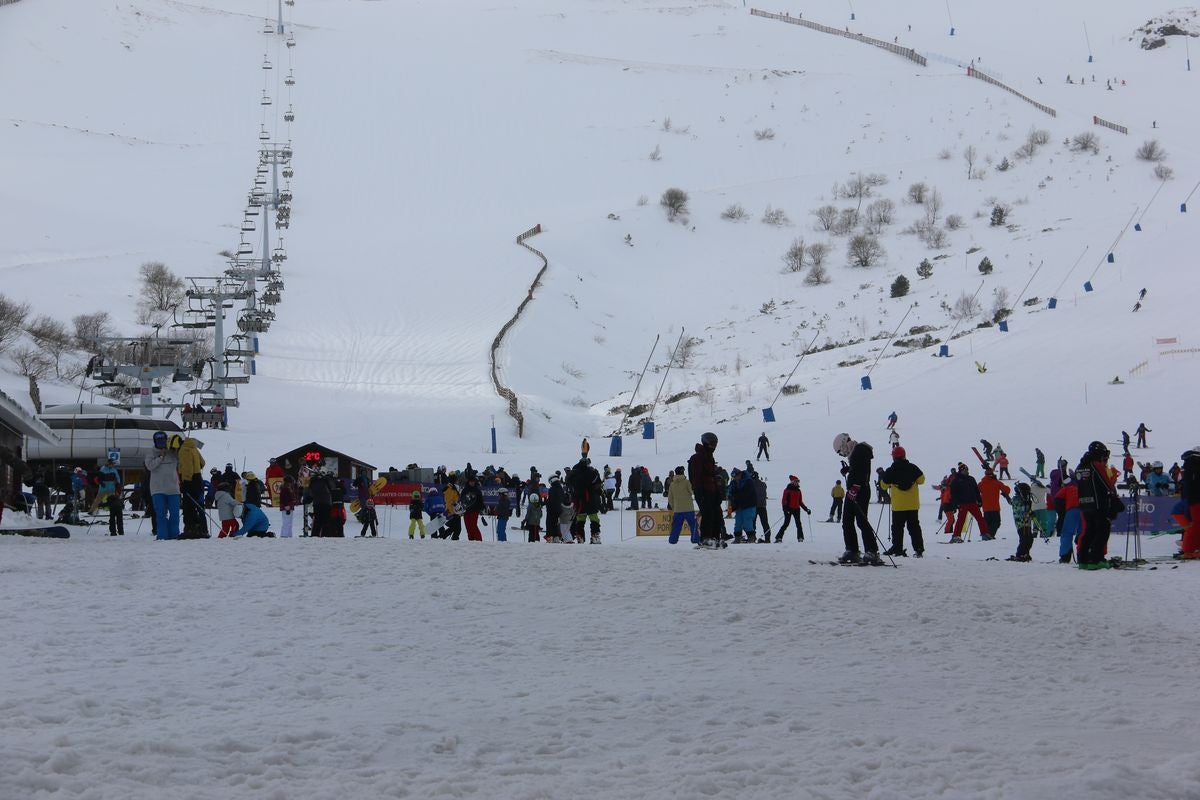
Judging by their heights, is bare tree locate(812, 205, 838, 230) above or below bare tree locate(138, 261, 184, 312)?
above

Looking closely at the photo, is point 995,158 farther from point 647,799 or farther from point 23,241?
point 647,799

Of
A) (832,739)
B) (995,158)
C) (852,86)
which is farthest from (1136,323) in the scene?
(852,86)

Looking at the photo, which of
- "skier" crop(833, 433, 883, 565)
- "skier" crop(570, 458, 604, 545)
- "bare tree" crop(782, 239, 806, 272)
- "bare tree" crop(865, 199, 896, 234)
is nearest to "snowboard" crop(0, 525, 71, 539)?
"skier" crop(570, 458, 604, 545)

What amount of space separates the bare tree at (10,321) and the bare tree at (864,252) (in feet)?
127

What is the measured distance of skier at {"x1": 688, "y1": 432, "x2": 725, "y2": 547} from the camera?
1450 centimetres

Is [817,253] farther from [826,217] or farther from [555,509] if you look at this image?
[555,509]

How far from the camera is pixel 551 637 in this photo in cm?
880

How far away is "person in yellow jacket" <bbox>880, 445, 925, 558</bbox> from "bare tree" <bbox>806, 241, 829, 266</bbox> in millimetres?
→ 49439

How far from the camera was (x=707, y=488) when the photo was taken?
14742mm

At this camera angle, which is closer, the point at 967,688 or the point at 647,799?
the point at 647,799

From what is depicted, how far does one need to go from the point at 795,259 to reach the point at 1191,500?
51308mm

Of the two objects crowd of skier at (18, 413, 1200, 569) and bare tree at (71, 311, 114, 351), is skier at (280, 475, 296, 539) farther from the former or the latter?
bare tree at (71, 311, 114, 351)

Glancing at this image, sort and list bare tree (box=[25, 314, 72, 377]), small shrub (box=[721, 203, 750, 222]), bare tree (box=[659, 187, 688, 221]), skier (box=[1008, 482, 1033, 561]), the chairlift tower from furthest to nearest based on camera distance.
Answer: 1. small shrub (box=[721, 203, 750, 222])
2. bare tree (box=[659, 187, 688, 221])
3. bare tree (box=[25, 314, 72, 377])
4. the chairlift tower
5. skier (box=[1008, 482, 1033, 561])

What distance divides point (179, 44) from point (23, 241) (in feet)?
183
